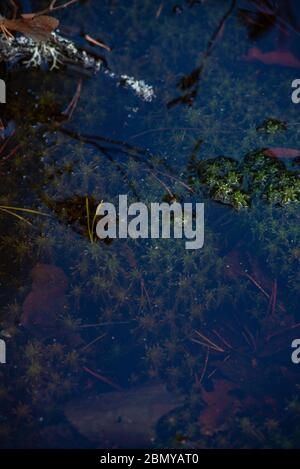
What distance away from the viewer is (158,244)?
3.88 metres

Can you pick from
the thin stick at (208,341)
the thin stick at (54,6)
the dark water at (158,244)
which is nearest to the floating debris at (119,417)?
the dark water at (158,244)

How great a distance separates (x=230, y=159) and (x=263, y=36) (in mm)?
1241

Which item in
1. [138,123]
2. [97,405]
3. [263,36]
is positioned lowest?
[97,405]

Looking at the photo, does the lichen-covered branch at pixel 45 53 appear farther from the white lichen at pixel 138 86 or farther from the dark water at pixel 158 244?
the white lichen at pixel 138 86

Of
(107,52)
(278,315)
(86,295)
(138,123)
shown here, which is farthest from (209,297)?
(107,52)

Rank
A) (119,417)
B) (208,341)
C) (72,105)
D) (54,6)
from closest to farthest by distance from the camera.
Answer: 1. (119,417)
2. (208,341)
3. (72,105)
4. (54,6)

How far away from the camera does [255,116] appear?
425 centimetres

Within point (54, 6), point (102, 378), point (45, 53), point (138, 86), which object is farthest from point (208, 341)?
point (54, 6)

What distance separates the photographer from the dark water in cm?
351

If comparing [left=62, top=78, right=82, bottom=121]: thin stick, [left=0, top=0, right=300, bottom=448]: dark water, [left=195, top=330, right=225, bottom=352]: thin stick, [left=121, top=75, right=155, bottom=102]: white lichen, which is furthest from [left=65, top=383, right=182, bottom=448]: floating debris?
[left=121, top=75, right=155, bottom=102]: white lichen

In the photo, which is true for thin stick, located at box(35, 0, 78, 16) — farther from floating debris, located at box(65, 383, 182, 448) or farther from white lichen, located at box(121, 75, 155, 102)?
floating debris, located at box(65, 383, 182, 448)

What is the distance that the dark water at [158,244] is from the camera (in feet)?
11.5

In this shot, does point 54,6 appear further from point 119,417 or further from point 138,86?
point 119,417

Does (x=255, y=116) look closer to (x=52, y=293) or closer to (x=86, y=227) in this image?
(x=86, y=227)
